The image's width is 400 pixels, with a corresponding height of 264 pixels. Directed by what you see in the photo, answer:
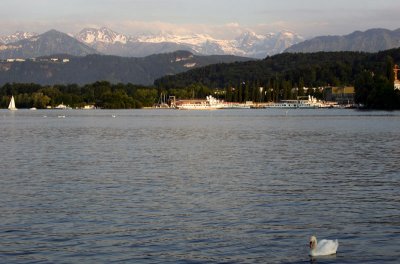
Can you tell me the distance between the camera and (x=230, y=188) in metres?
28.3

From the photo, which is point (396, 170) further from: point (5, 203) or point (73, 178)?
point (5, 203)

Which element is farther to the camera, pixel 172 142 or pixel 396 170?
pixel 172 142

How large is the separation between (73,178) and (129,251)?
14.1 meters

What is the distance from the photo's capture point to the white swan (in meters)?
17.3

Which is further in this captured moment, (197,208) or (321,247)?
(197,208)

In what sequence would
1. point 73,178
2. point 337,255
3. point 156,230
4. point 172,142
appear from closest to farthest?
point 337,255 → point 156,230 → point 73,178 → point 172,142

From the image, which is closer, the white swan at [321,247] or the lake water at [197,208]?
the white swan at [321,247]

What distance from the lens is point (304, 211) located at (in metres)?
23.2

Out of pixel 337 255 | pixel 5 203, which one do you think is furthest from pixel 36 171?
pixel 337 255

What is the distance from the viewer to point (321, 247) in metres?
17.3

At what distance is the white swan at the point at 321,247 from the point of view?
1727cm

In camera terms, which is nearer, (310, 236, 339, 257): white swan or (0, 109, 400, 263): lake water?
(310, 236, 339, 257): white swan

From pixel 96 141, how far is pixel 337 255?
43281 millimetres

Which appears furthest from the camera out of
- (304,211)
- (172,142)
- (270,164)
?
(172,142)
